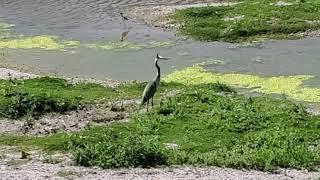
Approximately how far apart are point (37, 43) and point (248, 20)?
1438cm

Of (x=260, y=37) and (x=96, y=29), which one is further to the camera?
(x=96, y=29)

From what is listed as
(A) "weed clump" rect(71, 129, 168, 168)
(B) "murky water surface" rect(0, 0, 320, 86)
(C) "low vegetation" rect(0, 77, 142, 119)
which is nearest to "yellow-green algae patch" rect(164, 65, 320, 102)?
(B) "murky water surface" rect(0, 0, 320, 86)

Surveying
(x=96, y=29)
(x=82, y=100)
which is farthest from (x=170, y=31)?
(x=82, y=100)

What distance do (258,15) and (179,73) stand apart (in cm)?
1407

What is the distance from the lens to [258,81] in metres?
34.3

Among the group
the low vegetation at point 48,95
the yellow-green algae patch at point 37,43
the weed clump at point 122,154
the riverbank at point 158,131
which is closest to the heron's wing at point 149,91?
the riverbank at point 158,131

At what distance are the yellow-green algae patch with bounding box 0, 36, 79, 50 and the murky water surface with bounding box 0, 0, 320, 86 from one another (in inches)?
43.8

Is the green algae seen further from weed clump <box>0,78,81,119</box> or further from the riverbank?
weed clump <box>0,78,81,119</box>

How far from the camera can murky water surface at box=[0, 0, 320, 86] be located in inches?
1471

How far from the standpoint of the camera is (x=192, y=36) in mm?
45969

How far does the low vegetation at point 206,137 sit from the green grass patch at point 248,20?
50.4 feet

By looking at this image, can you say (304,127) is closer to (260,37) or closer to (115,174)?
(115,174)

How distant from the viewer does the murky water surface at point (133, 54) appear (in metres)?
37.4

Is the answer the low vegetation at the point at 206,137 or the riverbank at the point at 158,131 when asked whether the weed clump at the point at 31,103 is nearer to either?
the riverbank at the point at 158,131
